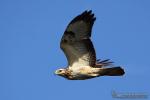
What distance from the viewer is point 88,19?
19609 mm

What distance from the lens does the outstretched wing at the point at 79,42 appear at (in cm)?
1964

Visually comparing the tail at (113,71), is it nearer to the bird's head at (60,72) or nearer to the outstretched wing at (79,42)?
the outstretched wing at (79,42)

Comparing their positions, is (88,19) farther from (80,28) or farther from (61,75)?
(61,75)

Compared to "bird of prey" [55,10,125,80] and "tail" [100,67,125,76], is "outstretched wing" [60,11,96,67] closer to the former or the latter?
"bird of prey" [55,10,125,80]

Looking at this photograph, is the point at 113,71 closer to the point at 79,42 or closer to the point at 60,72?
the point at 79,42

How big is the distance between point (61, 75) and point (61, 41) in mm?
1038

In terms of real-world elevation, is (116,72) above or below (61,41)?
below

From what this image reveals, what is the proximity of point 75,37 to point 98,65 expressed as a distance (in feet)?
4.21

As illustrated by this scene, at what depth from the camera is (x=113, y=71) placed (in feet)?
62.8

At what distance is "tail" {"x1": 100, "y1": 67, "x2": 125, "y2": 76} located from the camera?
19016 mm

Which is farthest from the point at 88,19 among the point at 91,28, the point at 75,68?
the point at 75,68

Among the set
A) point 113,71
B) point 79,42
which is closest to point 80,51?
point 79,42

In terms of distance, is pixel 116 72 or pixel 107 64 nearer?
pixel 116 72

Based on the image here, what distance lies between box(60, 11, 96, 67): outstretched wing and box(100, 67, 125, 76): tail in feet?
2.32
